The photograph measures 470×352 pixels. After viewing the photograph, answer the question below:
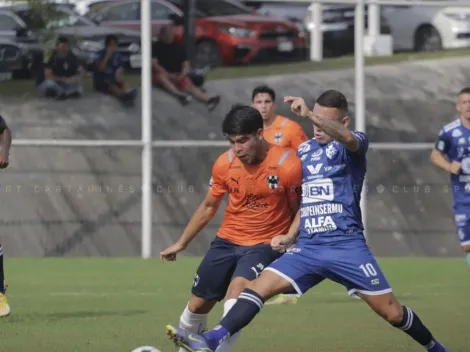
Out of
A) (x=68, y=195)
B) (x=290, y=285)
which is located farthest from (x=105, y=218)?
(x=290, y=285)

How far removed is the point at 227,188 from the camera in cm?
819

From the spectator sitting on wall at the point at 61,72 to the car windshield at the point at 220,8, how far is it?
6.17 ft

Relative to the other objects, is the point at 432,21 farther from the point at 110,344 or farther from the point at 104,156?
the point at 110,344

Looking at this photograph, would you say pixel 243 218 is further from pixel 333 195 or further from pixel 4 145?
pixel 4 145

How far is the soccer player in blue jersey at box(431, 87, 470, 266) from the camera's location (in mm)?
12977

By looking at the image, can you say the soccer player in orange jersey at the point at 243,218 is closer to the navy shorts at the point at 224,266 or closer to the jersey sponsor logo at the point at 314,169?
the navy shorts at the point at 224,266

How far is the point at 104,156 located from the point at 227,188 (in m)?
9.35

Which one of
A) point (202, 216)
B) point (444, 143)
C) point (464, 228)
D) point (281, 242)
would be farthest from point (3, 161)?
point (464, 228)

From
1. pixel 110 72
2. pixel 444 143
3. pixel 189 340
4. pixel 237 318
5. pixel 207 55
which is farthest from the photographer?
pixel 207 55

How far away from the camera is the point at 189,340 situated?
7.08 meters

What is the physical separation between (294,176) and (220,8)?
9723 mm

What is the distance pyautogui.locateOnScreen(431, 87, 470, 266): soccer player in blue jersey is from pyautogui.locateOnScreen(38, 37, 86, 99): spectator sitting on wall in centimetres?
592

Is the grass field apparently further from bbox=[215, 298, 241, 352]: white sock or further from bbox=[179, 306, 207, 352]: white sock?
bbox=[215, 298, 241, 352]: white sock

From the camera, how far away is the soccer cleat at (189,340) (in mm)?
7055
